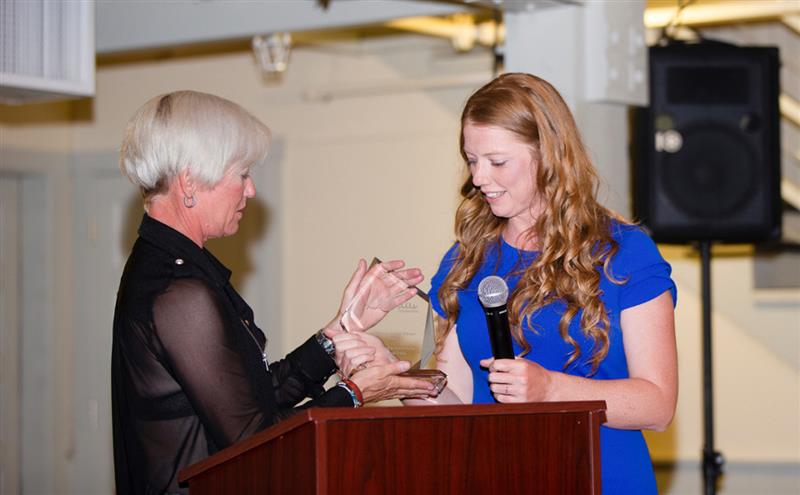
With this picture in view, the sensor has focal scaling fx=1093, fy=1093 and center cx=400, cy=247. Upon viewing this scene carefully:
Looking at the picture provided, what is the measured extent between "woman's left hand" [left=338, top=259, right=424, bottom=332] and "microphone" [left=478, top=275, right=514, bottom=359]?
0.40 m

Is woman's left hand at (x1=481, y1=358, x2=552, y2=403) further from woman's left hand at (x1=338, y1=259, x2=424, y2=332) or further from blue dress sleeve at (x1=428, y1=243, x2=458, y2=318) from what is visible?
blue dress sleeve at (x1=428, y1=243, x2=458, y2=318)

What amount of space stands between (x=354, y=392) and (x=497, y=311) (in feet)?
1.06

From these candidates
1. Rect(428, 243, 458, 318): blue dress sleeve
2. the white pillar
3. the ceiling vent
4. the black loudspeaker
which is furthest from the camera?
the black loudspeaker

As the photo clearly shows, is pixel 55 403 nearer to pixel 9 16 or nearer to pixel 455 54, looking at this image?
pixel 455 54

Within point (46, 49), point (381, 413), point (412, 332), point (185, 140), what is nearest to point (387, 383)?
point (412, 332)

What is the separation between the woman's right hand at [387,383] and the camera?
2.13m

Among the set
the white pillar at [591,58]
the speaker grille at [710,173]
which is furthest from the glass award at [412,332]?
the speaker grille at [710,173]

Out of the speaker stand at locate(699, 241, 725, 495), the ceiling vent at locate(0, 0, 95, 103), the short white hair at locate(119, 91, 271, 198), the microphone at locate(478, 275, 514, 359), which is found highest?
the ceiling vent at locate(0, 0, 95, 103)

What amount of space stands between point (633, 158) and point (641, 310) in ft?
7.15

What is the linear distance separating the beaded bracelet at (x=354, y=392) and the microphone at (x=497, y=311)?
0.28 metres

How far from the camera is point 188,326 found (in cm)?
201

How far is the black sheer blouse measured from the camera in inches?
78.7

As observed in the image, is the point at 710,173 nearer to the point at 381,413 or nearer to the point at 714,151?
the point at 714,151

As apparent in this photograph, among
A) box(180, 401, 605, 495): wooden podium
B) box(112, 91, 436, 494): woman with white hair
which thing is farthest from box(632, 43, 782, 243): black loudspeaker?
box(180, 401, 605, 495): wooden podium
